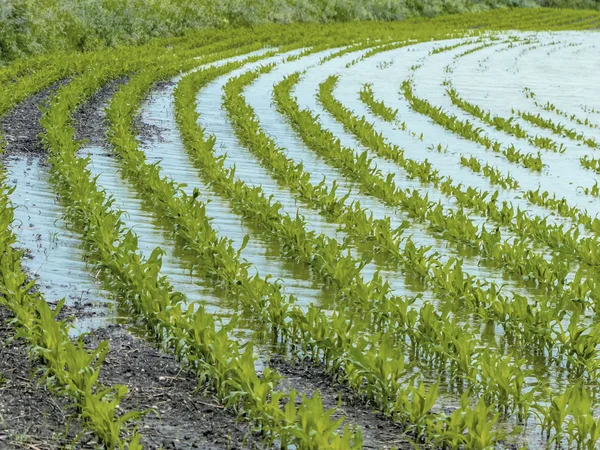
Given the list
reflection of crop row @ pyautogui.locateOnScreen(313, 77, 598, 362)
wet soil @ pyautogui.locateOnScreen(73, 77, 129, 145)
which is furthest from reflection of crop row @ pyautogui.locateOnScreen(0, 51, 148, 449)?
wet soil @ pyautogui.locateOnScreen(73, 77, 129, 145)

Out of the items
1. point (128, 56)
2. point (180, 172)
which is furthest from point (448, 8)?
point (180, 172)

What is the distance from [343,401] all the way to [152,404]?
1006 mm

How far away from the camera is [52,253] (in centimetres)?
744

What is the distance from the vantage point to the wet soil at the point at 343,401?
458cm

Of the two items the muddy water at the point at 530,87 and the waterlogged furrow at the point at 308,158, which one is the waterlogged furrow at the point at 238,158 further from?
the muddy water at the point at 530,87

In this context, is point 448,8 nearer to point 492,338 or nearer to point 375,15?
point 375,15

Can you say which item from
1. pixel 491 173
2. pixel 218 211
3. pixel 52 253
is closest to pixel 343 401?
pixel 52 253

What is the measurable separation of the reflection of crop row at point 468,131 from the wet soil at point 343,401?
7430 millimetres

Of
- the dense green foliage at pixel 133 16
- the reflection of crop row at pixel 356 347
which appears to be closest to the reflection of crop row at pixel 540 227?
the reflection of crop row at pixel 356 347

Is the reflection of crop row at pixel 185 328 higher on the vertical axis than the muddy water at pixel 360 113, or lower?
higher

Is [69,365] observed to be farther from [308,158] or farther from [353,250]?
[308,158]

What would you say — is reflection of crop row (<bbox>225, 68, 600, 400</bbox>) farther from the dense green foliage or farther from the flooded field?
the dense green foliage

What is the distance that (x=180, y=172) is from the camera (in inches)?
428

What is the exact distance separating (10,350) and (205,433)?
59.1 inches
